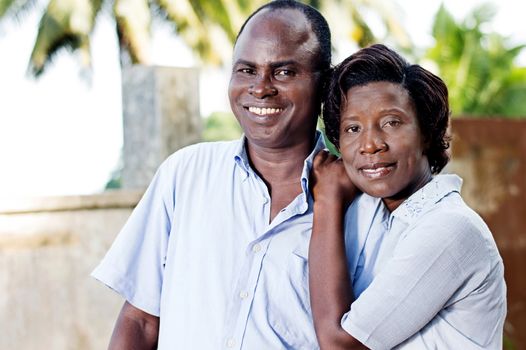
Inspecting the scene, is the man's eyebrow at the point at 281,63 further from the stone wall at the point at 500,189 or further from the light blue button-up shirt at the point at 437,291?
the stone wall at the point at 500,189

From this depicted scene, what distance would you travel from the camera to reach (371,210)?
2.56 m

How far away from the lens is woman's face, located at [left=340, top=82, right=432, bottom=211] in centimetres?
241

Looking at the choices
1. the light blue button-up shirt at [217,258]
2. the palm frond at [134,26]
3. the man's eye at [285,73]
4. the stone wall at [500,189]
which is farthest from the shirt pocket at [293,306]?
the palm frond at [134,26]

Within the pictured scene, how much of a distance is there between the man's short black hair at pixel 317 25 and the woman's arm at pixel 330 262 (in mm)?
316

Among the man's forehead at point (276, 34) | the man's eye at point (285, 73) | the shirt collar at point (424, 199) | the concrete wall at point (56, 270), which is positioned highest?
the man's forehead at point (276, 34)

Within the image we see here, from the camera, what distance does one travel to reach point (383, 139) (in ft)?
7.91

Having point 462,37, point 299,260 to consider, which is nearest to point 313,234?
point 299,260

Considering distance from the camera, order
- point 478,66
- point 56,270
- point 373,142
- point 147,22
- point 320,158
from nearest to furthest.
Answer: point 373,142 → point 320,158 → point 56,270 → point 147,22 → point 478,66

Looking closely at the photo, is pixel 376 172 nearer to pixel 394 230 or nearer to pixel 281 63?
pixel 394 230

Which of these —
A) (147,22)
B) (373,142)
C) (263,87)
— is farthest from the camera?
(147,22)

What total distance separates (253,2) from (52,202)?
9.60 meters

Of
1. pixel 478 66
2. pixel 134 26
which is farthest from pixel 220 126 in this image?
pixel 134 26

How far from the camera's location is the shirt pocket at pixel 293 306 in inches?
96.8

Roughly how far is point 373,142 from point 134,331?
93 cm
